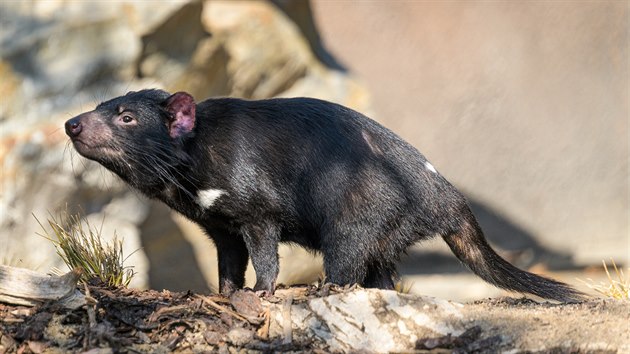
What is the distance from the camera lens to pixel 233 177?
4496 millimetres

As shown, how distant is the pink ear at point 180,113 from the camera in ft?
14.8

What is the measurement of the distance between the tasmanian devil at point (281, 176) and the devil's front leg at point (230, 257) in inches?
3.1

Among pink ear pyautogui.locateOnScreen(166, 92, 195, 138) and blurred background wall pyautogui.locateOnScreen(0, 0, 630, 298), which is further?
blurred background wall pyautogui.locateOnScreen(0, 0, 630, 298)

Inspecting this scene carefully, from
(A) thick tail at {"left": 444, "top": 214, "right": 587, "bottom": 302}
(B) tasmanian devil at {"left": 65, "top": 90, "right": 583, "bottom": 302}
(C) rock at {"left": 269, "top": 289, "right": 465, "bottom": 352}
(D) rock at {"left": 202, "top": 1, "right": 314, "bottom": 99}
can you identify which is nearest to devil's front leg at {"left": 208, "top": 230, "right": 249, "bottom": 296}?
(B) tasmanian devil at {"left": 65, "top": 90, "right": 583, "bottom": 302}

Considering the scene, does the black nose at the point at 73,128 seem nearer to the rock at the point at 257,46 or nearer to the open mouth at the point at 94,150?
the open mouth at the point at 94,150

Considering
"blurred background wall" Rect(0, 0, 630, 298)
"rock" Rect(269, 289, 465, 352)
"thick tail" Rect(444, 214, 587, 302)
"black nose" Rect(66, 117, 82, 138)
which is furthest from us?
"blurred background wall" Rect(0, 0, 630, 298)

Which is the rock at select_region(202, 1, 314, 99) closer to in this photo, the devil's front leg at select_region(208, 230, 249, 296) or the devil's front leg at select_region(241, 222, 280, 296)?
the devil's front leg at select_region(208, 230, 249, 296)

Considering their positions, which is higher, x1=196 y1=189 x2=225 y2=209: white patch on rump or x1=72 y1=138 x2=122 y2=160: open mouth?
x1=72 y1=138 x2=122 y2=160: open mouth

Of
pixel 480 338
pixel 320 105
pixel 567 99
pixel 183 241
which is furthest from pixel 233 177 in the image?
pixel 567 99

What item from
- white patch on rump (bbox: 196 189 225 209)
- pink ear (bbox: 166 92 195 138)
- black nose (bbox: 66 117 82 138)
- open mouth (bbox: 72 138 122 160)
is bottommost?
white patch on rump (bbox: 196 189 225 209)

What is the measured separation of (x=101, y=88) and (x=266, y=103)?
359 centimetres

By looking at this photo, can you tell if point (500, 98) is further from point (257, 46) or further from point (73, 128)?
point (73, 128)

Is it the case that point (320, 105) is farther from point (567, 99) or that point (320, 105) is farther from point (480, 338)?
point (567, 99)

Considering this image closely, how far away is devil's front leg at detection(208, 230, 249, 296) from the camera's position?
4848 mm
